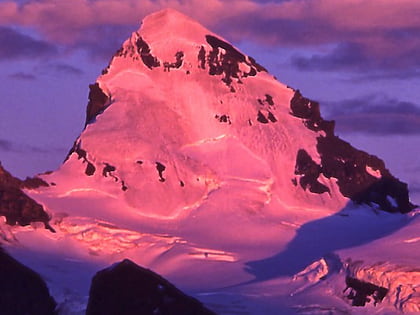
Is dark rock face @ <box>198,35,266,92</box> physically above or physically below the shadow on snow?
above

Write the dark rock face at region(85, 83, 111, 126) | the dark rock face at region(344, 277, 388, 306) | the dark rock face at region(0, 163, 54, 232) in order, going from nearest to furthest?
the dark rock face at region(344, 277, 388, 306) < the dark rock face at region(0, 163, 54, 232) < the dark rock face at region(85, 83, 111, 126)

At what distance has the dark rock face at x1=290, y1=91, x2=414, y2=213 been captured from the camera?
11644 centimetres

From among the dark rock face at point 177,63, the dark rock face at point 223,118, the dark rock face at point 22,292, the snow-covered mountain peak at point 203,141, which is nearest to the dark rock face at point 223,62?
the snow-covered mountain peak at point 203,141

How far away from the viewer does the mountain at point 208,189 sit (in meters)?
99.8

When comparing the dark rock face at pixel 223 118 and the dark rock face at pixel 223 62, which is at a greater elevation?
the dark rock face at pixel 223 62

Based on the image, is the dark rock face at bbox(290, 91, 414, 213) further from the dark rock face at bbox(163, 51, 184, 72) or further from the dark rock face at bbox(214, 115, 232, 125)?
the dark rock face at bbox(163, 51, 184, 72)

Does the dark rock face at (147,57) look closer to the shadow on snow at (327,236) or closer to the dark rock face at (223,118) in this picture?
the dark rock face at (223,118)

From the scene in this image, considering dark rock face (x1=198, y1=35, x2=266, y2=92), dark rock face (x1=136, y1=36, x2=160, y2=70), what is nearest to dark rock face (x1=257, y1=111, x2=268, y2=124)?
dark rock face (x1=198, y1=35, x2=266, y2=92)

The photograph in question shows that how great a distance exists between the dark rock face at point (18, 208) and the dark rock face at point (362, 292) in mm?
22062

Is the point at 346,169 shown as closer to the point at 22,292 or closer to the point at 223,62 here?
the point at 223,62

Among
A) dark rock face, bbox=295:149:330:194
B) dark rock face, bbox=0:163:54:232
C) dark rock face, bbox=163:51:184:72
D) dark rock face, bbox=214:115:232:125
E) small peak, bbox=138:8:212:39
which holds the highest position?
small peak, bbox=138:8:212:39

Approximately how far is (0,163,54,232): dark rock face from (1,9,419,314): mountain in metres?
0.61

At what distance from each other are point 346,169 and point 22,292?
31.7 metres

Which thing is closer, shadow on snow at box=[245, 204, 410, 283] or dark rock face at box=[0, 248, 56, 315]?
dark rock face at box=[0, 248, 56, 315]
